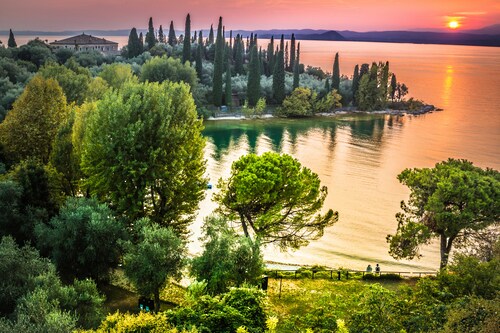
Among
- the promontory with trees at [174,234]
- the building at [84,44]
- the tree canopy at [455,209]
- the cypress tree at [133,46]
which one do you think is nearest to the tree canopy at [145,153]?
the promontory with trees at [174,234]

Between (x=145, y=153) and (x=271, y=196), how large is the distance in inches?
279

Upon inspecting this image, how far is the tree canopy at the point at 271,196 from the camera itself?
2402cm

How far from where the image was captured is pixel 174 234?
66.1 ft

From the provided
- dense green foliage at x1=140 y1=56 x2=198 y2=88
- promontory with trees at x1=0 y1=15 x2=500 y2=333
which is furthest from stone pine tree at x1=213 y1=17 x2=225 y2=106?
promontory with trees at x1=0 y1=15 x2=500 y2=333

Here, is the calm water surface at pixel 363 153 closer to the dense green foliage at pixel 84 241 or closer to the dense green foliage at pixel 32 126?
the dense green foliage at pixel 84 241

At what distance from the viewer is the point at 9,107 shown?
45.9m

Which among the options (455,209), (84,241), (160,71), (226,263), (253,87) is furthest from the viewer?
(253,87)

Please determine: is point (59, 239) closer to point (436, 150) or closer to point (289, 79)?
point (436, 150)

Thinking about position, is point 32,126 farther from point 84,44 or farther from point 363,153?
point 84,44

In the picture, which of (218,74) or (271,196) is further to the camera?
(218,74)

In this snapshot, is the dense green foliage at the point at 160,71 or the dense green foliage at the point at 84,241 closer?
the dense green foliage at the point at 84,241

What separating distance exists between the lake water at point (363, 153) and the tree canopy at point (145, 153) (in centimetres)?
577

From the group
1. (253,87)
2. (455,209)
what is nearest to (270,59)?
(253,87)

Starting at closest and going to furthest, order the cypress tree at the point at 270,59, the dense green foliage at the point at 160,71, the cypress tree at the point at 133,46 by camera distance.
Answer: the dense green foliage at the point at 160,71, the cypress tree at the point at 133,46, the cypress tree at the point at 270,59
